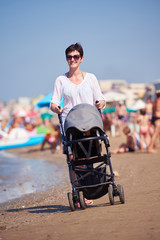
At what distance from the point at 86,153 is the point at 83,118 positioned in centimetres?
38

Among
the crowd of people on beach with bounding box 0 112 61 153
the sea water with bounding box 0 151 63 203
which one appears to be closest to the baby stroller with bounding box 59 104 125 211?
the sea water with bounding box 0 151 63 203

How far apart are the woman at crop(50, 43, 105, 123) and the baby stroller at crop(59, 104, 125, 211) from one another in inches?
11.0

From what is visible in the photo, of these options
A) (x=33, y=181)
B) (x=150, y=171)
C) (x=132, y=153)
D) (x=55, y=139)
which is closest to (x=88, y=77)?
(x=150, y=171)

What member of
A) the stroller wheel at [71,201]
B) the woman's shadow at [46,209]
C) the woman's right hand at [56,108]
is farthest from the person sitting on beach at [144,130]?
the stroller wheel at [71,201]

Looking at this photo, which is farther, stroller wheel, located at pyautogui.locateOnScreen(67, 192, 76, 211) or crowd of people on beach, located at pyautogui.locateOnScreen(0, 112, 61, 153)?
crowd of people on beach, located at pyautogui.locateOnScreen(0, 112, 61, 153)

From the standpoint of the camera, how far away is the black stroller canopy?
3930 millimetres

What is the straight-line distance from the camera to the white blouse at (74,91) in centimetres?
440

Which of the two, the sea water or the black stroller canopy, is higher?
the black stroller canopy

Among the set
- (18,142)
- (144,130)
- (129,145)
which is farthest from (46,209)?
(18,142)

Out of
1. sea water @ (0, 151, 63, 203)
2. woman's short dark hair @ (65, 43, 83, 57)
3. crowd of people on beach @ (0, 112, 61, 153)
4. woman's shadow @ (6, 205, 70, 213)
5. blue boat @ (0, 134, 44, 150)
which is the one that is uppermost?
woman's short dark hair @ (65, 43, 83, 57)

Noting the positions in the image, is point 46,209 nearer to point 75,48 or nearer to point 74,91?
point 74,91

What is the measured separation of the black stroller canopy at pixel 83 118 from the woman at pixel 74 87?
270 mm

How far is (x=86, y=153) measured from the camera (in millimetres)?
4094

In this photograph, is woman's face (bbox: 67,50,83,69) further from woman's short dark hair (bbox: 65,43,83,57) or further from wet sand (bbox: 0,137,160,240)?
wet sand (bbox: 0,137,160,240)
